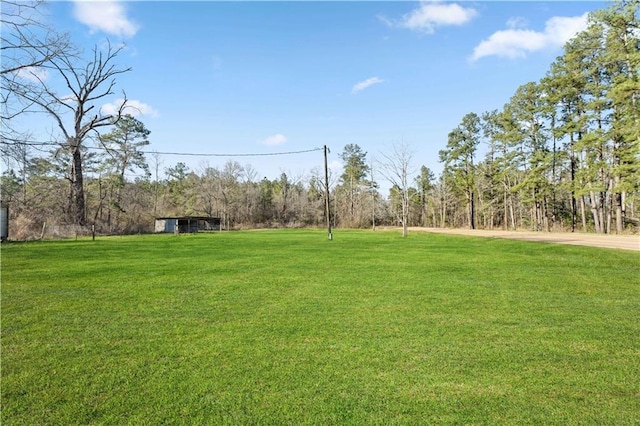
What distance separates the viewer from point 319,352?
12.0 feet

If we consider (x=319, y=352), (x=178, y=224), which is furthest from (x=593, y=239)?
(x=178, y=224)

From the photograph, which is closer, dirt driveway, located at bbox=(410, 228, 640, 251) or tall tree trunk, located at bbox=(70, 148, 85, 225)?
dirt driveway, located at bbox=(410, 228, 640, 251)

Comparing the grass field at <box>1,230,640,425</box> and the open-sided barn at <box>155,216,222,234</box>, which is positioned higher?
the open-sided barn at <box>155,216,222,234</box>

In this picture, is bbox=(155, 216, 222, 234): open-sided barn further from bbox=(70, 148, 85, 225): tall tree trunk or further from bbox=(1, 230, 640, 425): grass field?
bbox=(1, 230, 640, 425): grass field

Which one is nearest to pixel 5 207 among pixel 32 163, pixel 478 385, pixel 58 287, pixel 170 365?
pixel 32 163

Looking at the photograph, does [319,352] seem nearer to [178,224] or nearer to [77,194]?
[77,194]

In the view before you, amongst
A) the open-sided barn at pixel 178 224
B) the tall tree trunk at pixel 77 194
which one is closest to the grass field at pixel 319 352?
the tall tree trunk at pixel 77 194

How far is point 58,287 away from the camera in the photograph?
6.84m

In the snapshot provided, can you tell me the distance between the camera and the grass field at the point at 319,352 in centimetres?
257

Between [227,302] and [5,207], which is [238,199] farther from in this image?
[227,302]

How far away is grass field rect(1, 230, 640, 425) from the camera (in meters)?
2.57

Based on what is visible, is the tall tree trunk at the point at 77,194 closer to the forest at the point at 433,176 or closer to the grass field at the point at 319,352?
the forest at the point at 433,176

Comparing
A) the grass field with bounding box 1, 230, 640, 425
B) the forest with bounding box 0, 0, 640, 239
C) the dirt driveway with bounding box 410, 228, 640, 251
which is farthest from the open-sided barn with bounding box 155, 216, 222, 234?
the grass field with bounding box 1, 230, 640, 425

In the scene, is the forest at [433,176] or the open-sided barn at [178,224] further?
the open-sided barn at [178,224]
